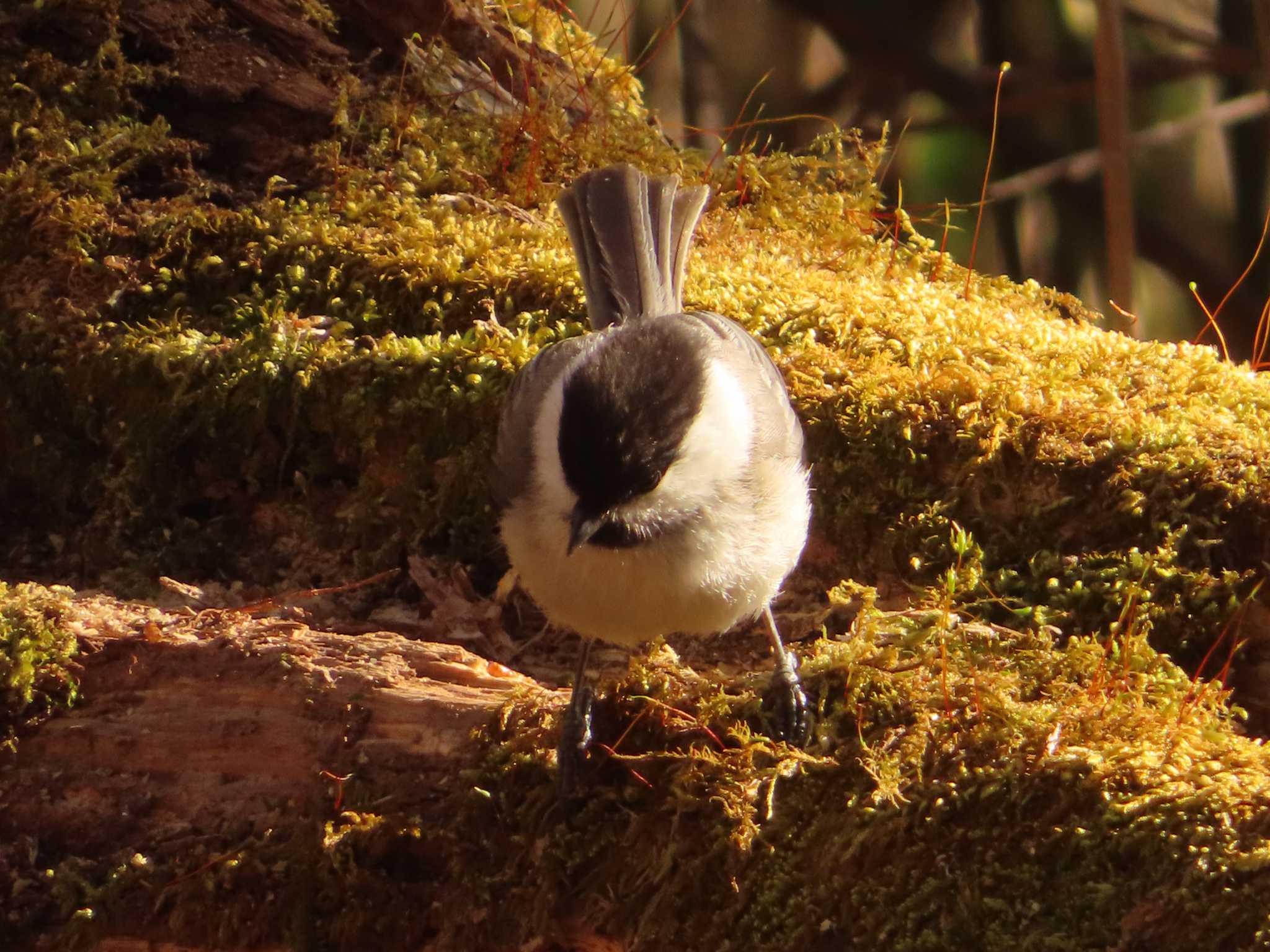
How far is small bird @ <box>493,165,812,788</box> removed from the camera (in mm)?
2672

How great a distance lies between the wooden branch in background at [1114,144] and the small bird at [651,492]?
4.28 metres

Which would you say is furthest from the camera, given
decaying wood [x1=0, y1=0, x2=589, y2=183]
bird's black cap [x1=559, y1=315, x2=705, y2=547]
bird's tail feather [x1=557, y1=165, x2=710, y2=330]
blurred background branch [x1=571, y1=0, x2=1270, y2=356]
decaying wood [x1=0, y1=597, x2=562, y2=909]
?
blurred background branch [x1=571, y1=0, x2=1270, y2=356]

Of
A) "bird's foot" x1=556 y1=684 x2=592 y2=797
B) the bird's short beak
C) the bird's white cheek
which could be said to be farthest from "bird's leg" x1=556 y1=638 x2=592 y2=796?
the bird's white cheek

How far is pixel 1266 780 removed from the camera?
226 centimetres

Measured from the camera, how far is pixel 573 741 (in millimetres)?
2764

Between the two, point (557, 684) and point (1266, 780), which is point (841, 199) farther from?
point (1266, 780)

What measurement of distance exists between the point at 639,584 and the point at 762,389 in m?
0.86

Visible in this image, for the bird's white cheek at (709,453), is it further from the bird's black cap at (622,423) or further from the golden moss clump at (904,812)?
the golden moss clump at (904,812)

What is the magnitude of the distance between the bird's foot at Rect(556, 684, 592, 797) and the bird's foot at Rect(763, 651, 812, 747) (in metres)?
0.42

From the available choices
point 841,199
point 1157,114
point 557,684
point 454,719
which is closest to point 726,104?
point 1157,114

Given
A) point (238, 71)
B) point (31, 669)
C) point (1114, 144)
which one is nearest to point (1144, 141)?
point (1114, 144)

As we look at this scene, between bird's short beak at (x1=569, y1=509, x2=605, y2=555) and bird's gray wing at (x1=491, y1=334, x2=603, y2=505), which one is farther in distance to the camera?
bird's gray wing at (x1=491, y1=334, x2=603, y2=505)

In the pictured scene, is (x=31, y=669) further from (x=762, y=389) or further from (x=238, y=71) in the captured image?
(x=238, y=71)

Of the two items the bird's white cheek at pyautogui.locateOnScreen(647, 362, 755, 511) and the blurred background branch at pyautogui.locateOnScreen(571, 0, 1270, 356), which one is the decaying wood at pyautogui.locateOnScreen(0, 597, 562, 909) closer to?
the bird's white cheek at pyautogui.locateOnScreen(647, 362, 755, 511)
